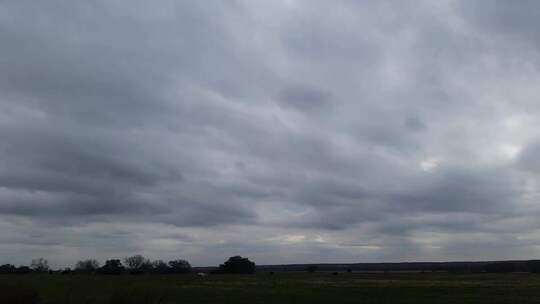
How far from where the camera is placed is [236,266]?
16900 cm

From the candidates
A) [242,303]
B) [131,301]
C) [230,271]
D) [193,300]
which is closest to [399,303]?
[242,303]

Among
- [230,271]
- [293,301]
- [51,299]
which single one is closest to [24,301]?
[51,299]

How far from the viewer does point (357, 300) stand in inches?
2071

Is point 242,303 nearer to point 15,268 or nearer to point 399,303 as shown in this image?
point 399,303

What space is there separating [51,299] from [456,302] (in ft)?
107

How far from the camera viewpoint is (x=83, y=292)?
35125mm

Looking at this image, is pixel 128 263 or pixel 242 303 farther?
pixel 128 263

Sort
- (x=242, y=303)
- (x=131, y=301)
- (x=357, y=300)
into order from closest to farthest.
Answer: (x=131, y=301) → (x=242, y=303) → (x=357, y=300)

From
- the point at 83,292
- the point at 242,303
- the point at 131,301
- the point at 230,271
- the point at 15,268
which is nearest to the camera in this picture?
the point at 131,301

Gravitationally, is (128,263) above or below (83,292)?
above

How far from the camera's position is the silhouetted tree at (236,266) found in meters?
168

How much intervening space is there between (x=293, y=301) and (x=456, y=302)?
13731 millimetres

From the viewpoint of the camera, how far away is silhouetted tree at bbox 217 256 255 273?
16762cm

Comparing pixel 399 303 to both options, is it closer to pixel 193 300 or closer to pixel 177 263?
pixel 193 300
